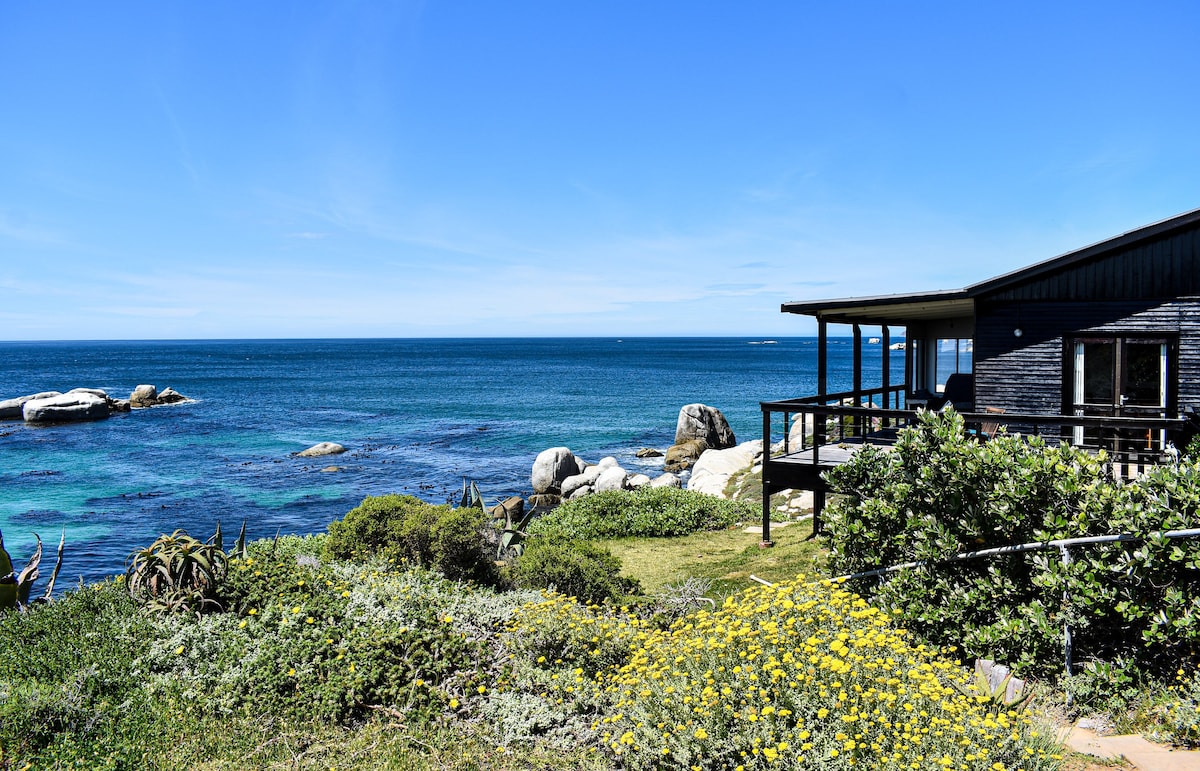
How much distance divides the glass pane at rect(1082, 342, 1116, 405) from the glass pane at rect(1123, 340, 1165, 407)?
0.79 ft

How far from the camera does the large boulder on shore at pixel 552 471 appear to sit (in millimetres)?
29214

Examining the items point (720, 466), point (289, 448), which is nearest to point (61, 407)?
point (289, 448)

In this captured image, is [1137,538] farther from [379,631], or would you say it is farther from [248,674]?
[248,674]

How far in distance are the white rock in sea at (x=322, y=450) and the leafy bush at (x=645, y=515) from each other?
68.6 ft

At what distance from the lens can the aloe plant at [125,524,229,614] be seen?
27.9 ft

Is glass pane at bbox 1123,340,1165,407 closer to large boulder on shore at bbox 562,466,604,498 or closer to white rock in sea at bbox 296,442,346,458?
large boulder on shore at bbox 562,466,604,498

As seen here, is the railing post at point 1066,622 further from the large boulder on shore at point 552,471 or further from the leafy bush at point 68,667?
the large boulder on shore at point 552,471

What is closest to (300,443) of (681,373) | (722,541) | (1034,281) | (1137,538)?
(722,541)

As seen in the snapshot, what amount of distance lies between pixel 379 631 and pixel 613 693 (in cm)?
247

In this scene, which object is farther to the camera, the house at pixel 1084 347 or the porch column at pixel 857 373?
the porch column at pixel 857 373

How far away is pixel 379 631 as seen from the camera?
24.3 feet

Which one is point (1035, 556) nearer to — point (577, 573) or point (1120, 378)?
point (577, 573)

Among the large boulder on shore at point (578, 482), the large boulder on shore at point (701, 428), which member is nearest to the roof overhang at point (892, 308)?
the large boulder on shore at point (578, 482)

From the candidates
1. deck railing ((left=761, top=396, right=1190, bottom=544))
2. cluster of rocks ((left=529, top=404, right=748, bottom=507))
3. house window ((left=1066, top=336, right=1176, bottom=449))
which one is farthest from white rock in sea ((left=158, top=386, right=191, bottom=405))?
house window ((left=1066, top=336, right=1176, bottom=449))
